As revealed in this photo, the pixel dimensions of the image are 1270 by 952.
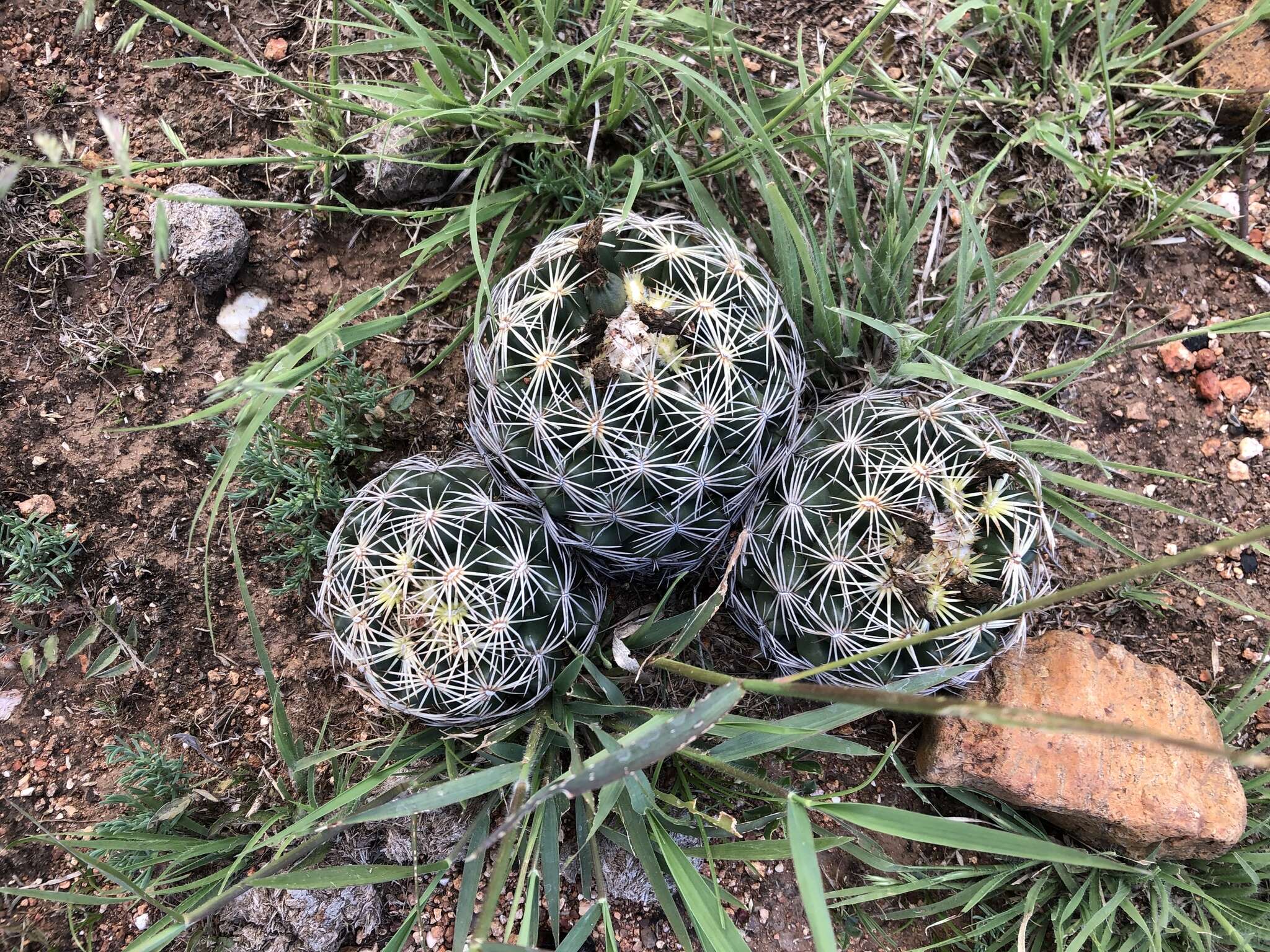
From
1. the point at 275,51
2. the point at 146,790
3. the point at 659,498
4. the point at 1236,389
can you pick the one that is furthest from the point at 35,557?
the point at 1236,389

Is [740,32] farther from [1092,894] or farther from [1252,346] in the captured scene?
[1092,894]

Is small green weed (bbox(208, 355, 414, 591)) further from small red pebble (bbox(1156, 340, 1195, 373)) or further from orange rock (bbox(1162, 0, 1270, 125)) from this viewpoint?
orange rock (bbox(1162, 0, 1270, 125))

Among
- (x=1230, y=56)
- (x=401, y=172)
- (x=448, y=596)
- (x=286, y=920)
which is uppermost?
(x=1230, y=56)

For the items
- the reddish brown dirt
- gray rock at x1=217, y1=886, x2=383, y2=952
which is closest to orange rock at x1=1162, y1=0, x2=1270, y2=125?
the reddish brown dirt

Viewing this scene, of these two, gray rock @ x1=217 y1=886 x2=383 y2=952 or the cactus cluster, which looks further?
gray rock @ x1=217 y1=886 x2=383 y2=952

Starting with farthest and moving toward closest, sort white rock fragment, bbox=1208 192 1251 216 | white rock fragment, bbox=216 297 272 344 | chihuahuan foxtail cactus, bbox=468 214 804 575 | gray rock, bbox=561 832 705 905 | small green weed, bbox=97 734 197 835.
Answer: white rock fragment, bbox=1208 192 1251 216, white rock fragment, bbox=216 297 272 344, gray rock, bbox=561 832 705 905, small green weed, bbox=97 734 197 835, chihuahuan foxtail cactus, bbox=468 214 804 575

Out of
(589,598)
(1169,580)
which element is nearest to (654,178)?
(589,598)

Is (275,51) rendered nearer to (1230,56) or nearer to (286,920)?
(286,920)
